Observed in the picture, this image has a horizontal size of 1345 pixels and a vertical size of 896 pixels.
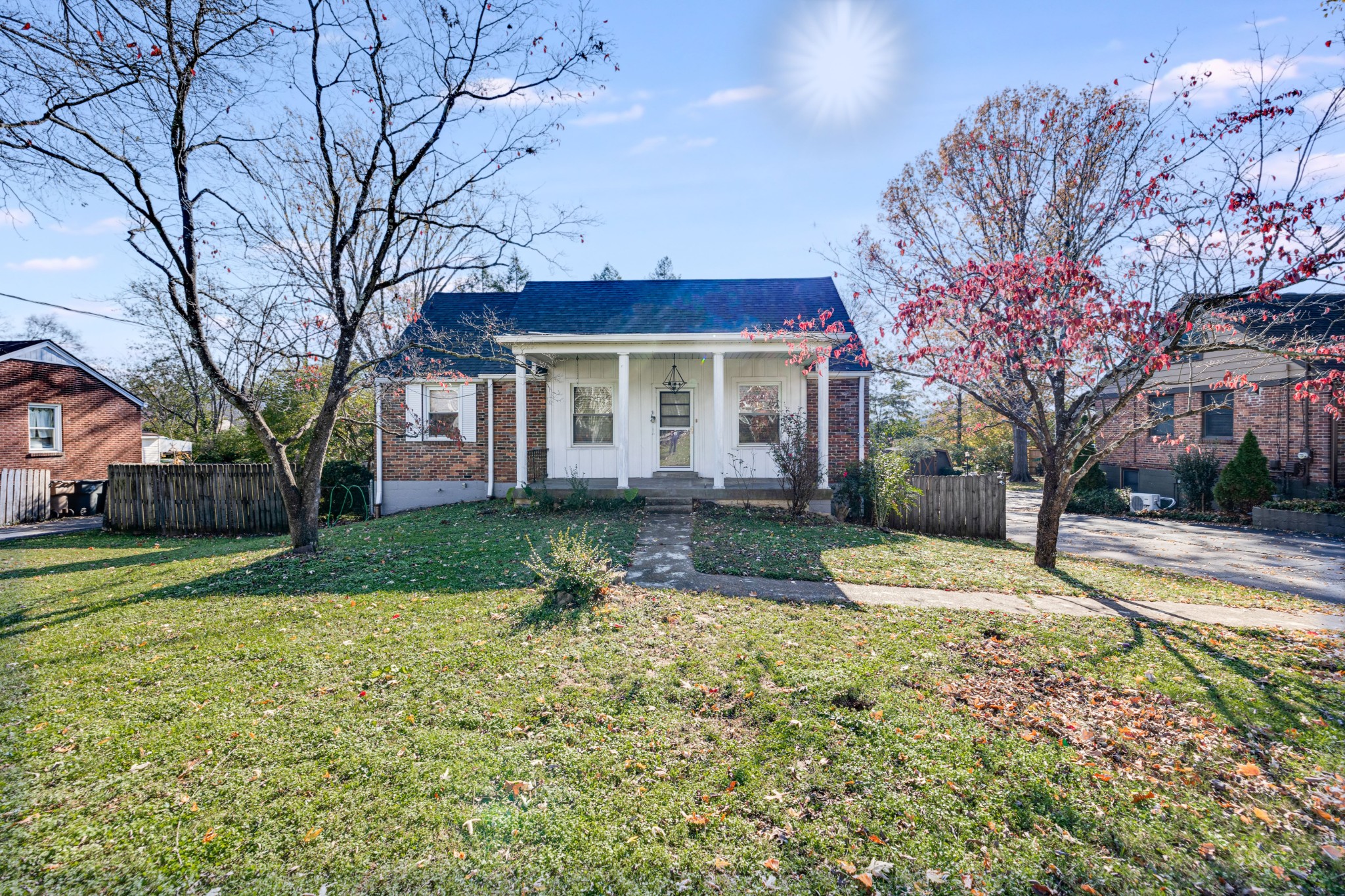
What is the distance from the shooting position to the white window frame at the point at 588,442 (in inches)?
549

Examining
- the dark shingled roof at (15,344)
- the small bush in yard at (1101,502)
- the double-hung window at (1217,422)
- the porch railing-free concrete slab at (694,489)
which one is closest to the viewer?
the porch railing-free concrete slab at (694,489)

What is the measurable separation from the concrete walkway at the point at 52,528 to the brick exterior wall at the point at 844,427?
54.5ft

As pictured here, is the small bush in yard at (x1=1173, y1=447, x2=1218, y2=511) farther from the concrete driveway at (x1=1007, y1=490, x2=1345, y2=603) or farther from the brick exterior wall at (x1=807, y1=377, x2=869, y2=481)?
the brick exterior wall at (x1=807, y1=377, x2=869, y2=481)

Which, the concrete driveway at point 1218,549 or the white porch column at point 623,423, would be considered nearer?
the concrete driveway at point 1218,549

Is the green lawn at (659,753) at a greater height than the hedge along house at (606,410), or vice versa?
the hedge along house at (606,410)

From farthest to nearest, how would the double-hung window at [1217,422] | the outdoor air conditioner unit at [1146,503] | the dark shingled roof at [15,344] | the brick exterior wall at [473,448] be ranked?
1. the double-hung window at [1217,422]
2. the dark shingled roof at [15,344]
3. the outdoor air conditioner unit at [1146,503]
4. the brick exterior wall at [473,448]

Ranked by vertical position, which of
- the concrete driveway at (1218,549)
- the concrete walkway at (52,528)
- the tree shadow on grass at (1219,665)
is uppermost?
the concrete walkway at (52,528)

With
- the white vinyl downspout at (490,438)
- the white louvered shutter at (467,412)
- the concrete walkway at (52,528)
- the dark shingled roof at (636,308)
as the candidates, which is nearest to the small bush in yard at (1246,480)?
the dark shingled roof at (636,308)

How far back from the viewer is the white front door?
14039mm

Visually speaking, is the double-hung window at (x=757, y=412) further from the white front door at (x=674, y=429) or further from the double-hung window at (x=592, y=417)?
the double-hung window at (x=592, y=417)

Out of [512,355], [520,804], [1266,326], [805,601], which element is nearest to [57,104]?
[512,355]

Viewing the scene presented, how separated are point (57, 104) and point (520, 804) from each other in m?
8.98

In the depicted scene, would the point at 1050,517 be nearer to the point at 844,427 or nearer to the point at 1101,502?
the point at 844,427

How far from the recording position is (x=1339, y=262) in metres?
5.52
